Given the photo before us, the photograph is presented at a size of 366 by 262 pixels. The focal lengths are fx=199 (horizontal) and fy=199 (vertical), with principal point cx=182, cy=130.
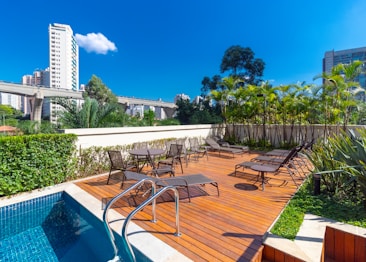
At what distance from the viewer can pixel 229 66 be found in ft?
70.2

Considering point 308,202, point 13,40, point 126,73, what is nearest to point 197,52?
point 126,73

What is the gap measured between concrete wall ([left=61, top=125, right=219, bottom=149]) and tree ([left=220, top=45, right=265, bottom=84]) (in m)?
12.8

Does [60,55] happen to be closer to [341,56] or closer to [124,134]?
[124,134]

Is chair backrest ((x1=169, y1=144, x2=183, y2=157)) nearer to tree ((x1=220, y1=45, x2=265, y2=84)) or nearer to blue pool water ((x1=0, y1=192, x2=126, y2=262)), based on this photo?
blue pool water ((x1=0, y1=192, x2=126, y2=262))

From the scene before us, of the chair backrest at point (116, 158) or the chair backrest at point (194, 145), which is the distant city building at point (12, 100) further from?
the chair backrest at point (116, 158)

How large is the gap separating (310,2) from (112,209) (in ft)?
48.0

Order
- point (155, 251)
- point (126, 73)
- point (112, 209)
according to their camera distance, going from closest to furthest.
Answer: point (155, 251)
point (112, 209)
point (126, 73)

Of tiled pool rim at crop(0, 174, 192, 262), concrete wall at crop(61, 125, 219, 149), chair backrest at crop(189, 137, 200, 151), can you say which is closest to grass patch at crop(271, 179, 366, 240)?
tiled pool rim at crop(0, 174, 192, 262)

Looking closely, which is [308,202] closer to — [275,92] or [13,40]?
[275,92]

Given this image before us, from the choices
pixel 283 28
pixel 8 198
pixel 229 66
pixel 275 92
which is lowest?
pixel 8 198

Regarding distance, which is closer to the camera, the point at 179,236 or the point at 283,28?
the point at 179,236

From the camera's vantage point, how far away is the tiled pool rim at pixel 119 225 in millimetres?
2493

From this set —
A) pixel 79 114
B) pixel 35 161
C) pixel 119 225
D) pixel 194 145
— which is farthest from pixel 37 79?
pixel 119 225

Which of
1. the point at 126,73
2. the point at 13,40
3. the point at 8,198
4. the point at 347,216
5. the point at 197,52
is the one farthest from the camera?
the point at 126,73
